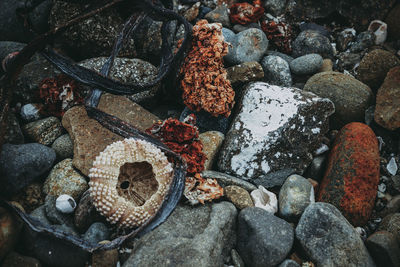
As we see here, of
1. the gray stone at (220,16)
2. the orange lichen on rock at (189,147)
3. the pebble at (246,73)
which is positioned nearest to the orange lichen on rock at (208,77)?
the pebble at (246,73)

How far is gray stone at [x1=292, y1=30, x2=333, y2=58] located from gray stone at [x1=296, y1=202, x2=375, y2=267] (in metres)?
2.36

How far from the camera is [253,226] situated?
2699 mm

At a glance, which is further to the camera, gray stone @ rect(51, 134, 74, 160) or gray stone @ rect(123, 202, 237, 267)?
gray stone @ rect(51, 134, 74, 160)

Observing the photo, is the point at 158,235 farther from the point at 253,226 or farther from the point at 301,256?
the point at 301,256

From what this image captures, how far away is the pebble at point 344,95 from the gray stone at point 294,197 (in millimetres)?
1065

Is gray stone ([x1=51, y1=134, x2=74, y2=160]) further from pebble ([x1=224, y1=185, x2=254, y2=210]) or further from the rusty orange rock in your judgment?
the rusty orange rock

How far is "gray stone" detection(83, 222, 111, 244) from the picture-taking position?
8.76 ft

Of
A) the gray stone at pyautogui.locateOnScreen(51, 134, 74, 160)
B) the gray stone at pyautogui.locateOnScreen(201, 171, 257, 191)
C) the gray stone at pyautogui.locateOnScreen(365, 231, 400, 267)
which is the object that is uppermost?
the gray stone at pyautogui.locateOnScreen(365, 231, 400, 267)

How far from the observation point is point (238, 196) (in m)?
2.98

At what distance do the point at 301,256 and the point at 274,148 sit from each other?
43.5 inches

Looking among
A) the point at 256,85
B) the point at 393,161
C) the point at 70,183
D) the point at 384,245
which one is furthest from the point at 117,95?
the point at 393,161

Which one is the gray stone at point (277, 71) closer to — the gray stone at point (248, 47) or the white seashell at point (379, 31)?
the gray stone at point (248, 47)

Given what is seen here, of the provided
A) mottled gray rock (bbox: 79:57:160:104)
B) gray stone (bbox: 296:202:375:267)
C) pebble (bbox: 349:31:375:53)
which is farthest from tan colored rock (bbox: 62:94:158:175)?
pebble (bbox: 349:31:375:53)

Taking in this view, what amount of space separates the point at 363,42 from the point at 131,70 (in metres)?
3.29
